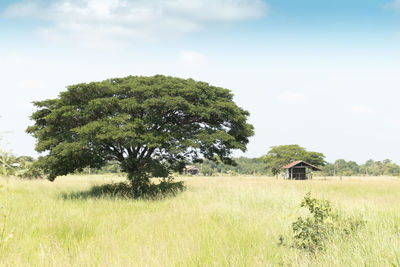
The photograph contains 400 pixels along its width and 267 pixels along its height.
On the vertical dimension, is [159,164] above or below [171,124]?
below

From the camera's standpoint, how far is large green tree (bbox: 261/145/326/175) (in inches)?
2645

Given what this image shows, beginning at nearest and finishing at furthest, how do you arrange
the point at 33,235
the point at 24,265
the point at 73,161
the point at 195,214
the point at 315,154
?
1. the point at 24,265
2. the point at 33,235
3. the point at 195,214
4. the point at 73,161
5. the point at 315,154

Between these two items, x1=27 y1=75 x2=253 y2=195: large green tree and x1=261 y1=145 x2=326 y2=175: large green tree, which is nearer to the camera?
x1=27 y1=75 x2=253 y2=195: large green tree

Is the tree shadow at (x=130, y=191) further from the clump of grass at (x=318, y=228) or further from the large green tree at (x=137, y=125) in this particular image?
the clump of grass at (x=318, y=228)

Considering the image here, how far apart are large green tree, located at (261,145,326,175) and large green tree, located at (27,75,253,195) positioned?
5281cm

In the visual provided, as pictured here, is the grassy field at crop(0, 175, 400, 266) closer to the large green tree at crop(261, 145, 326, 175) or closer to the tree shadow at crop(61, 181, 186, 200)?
the tree shadow at crop(61, 181, 186, 200)

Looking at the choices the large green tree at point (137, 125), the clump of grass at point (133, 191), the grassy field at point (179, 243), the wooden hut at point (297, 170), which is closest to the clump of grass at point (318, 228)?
the grassy field at point (179, 243)

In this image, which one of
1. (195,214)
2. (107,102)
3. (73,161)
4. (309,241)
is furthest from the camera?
(73,161)

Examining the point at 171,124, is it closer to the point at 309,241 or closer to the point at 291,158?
the point at 309,241

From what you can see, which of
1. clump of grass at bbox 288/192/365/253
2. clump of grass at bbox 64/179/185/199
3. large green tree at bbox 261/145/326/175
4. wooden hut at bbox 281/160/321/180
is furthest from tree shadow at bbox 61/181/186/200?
large green tree at bbox 261/145/326/175

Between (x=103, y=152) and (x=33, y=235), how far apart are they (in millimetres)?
10771

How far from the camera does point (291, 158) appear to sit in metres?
68.2

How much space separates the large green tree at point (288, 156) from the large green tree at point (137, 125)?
52.8m

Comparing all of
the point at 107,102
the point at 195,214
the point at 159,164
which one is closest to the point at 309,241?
the point at 195,214
